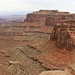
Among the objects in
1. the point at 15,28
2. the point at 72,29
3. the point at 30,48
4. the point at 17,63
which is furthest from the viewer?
the point at 15,28

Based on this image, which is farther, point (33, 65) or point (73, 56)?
point (33, 65)

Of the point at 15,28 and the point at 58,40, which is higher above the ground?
the point at 58,40

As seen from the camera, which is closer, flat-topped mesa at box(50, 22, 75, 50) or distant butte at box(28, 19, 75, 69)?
distant butte at box(28, 19, 75, 69)

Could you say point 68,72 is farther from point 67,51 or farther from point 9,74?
point 9,74

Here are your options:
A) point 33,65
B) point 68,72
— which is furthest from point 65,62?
point 68,72

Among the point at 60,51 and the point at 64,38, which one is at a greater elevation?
the point at 64,38

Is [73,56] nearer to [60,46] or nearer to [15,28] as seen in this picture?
[60,46]

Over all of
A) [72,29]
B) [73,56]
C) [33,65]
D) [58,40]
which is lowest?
[33,65]

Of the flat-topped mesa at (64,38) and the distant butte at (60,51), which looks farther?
the flat-topped mesa at (64,38)

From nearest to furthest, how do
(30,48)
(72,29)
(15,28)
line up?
1. (72,29)
2. (30,48)
3. (15,28)
